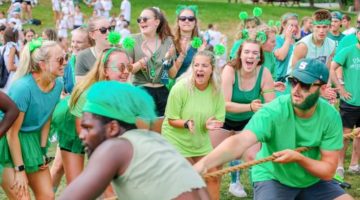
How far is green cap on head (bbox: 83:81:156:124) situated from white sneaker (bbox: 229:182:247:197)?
4467 millimetres

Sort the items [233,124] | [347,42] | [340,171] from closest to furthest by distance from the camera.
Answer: [233,124], [340,171], [347,42]

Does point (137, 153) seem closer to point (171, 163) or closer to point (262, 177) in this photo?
point (171, 163)

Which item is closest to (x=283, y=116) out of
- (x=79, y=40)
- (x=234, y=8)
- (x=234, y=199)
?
(x=234, y=199)

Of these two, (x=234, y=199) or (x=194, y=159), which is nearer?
(x=194, y=159)

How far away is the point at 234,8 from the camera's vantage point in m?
31.3

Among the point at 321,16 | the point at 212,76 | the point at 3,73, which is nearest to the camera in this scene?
the point at 212,76

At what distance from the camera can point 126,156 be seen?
110 inches

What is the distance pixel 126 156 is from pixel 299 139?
222 centimetres

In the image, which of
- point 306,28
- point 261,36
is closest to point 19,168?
point 261,36

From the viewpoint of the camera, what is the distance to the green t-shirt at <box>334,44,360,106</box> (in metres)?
7.96

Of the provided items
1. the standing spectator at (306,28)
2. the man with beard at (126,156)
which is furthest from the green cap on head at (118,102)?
the standing spectator at (306,28)

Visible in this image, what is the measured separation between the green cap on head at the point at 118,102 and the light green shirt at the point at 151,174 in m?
0.08

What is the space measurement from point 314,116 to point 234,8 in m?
27.0

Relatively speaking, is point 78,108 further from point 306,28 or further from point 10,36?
point 306,28
